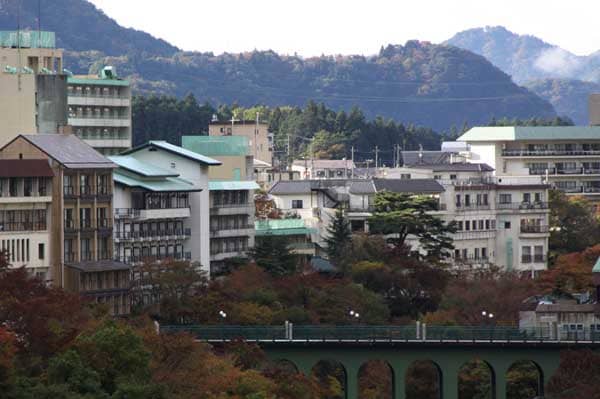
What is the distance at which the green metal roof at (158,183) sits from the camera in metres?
86.6

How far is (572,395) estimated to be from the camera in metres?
75.8

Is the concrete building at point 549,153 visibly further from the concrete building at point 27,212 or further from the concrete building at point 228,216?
the concrete building at point 27,212

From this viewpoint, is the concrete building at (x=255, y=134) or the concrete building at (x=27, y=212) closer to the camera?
the concrete building at (x=27, y=212)

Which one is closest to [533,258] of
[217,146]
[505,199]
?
[505,199]

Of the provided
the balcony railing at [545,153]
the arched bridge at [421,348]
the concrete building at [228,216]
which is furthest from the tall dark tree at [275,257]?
the balcony railing at [545,153]

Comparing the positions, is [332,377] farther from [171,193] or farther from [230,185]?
[230,185]

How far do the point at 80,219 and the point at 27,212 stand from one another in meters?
2.85

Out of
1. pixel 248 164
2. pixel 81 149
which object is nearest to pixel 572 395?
pixel 81 149

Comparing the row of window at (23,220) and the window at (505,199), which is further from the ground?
the window at (505,199)

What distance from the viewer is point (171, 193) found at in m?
90.4

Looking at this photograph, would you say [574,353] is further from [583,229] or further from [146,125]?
[146,125]

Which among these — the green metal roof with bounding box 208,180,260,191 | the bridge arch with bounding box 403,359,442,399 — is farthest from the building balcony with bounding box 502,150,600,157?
the bridge arch with bounding box 403,359,442,399

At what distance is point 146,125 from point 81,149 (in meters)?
89.1

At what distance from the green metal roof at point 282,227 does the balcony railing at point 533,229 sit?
1290cm
